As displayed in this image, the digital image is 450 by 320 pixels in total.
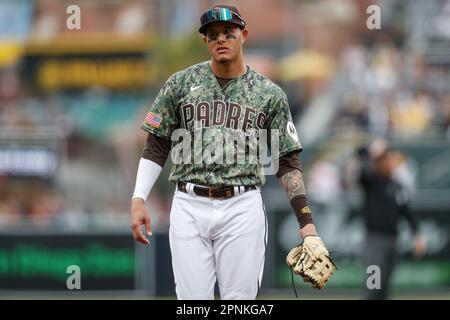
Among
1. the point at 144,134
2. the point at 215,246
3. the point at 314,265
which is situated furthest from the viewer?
the point at 144,134

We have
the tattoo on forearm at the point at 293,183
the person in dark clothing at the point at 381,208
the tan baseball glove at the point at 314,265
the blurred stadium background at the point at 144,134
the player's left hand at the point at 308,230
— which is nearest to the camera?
the tan baseball glove at the point at 314,265

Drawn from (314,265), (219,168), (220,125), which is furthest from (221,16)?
(314,265)

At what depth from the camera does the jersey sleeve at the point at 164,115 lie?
633 centimetres

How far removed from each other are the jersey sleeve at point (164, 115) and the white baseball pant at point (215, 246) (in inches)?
16.3

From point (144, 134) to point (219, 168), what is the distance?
643 inches

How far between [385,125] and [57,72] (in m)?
11.1

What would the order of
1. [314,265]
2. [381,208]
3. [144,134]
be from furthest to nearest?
[144,134] → [381,208] → [314,265]

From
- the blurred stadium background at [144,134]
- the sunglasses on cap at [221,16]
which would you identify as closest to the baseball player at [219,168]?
the sunglasses on cap at [221,16]

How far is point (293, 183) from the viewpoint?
6320 millimetres

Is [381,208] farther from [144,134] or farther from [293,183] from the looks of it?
[144,134]

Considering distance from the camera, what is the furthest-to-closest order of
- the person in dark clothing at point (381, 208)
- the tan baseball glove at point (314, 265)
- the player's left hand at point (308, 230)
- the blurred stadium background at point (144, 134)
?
the blurred stadium background at point (144, 134), the person in dark clothing at point (381, 208), the player's left hand at point (308, 230), the tan baseball glove at point (314, 265)

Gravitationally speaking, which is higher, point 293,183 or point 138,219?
point 293,183

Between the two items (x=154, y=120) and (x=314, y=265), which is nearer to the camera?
(x=314, y=265)

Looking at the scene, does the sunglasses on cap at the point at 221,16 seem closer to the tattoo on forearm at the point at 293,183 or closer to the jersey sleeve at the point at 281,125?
the jersey sleeve at the point at 281,125
